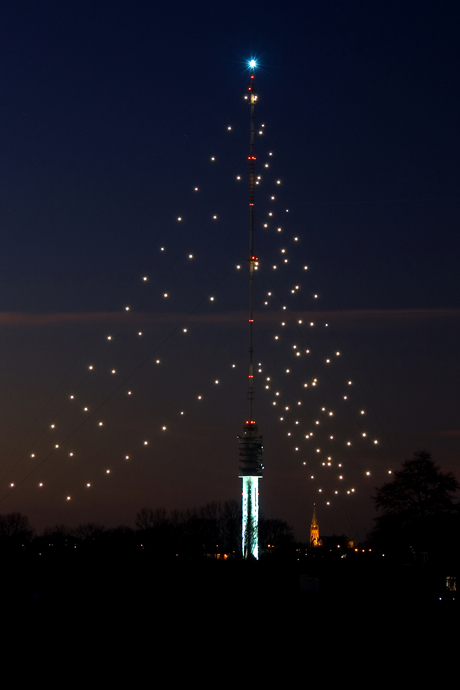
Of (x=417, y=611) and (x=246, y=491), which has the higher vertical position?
(x=246, y=491)

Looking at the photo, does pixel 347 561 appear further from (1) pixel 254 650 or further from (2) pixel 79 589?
(1) pixel 254 650

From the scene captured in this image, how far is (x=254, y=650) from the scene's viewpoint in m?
36.8

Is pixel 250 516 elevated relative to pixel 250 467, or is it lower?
lower

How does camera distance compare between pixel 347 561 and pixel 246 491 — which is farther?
pixel 347 561

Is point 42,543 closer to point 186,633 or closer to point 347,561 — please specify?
point 347,561

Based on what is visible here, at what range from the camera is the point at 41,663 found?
33750 millimetres

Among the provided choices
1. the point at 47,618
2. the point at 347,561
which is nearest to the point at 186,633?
the point at 47,618

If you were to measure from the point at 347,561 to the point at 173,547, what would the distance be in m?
17.3

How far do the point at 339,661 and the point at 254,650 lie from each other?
382cm

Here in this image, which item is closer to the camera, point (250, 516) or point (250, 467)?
point (250, 467)

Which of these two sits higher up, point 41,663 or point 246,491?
point 246,491

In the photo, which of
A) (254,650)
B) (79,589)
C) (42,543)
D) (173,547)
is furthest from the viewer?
(42,543)

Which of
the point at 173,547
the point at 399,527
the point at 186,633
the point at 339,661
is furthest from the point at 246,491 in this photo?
the point at 339,661

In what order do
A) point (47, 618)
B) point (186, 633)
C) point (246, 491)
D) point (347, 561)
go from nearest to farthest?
point (186, 633)
point (47, 618)
point (246, 491)
point (347, 561)
